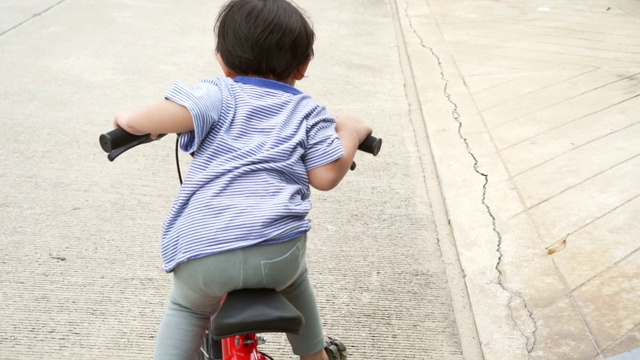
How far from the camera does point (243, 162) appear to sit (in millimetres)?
2129

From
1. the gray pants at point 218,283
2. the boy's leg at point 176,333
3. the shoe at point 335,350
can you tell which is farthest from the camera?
the shoe at point 335,350

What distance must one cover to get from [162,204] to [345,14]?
6.75 metres

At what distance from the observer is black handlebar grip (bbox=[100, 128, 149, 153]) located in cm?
210

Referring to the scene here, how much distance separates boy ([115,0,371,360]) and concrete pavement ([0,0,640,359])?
136 cm

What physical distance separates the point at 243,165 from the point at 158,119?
24 cm

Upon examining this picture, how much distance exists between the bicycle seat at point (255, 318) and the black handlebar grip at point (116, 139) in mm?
489

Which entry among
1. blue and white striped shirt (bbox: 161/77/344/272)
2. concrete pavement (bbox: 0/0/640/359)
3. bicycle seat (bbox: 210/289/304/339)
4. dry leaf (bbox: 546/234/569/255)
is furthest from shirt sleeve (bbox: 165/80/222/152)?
dry leaf (bbox: 546/234/569/255)

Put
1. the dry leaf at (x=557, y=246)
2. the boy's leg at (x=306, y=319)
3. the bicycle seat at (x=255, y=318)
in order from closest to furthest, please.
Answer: the bicycle seat at (x=255, y=318) → the boy's leg at (x=306, y=319) → the dry leaf at (x=557, y=246)

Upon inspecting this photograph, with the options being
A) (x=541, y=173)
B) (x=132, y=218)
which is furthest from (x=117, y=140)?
(x=541, y=173)

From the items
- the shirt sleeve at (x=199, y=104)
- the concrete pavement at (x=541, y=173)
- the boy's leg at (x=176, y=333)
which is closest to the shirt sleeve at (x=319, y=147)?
the shirt sleeve at (x=199, y=104)

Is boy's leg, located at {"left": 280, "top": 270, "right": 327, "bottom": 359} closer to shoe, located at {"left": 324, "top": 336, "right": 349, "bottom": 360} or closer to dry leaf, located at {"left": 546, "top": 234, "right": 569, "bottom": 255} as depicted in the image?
shoe, located at {"left": 324, "top": 336, "right": 349, "bottom": 360}

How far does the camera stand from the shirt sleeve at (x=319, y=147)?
2.24m

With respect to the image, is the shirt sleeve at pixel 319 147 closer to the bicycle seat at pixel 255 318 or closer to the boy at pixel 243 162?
the boy at pixel 243 162

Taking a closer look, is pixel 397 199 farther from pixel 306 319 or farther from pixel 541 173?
pixel 306 319
